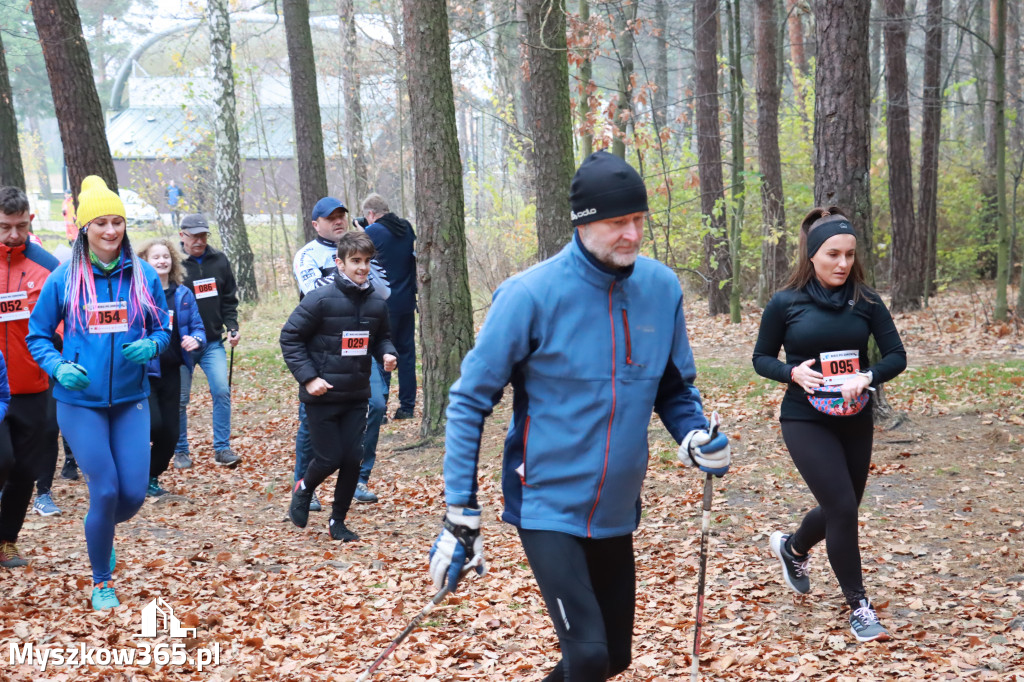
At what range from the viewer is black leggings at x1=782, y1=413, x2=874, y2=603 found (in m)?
4.96

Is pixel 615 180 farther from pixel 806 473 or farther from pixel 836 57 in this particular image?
pixel 836 57

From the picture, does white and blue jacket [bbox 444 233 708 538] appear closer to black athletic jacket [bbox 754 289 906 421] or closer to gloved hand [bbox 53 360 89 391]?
black athletic jacket [bbox 754 289 906 421]

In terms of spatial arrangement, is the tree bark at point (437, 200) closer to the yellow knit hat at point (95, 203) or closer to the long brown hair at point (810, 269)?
the yellow knit hat at point (95, 203)

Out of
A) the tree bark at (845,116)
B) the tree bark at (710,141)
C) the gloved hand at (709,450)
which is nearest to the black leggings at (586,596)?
the gloved hand at (709,450)

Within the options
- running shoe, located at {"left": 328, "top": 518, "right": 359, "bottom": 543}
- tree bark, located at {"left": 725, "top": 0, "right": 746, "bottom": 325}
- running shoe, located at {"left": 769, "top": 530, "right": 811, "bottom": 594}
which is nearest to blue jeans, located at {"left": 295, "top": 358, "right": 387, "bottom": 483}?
running shoe, located at {"left": 328, "top": 518, "right": 359, "bottom": 543}

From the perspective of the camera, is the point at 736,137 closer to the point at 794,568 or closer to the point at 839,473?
the point at 794,568

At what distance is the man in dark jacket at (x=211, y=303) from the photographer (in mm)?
9867

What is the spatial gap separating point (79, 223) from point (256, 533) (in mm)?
3139

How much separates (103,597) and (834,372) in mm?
4418

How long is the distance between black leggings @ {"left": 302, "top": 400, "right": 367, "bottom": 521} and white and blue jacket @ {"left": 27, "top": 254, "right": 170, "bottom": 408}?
1.65 meters

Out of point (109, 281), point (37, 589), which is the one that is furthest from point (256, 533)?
point (109, 281)

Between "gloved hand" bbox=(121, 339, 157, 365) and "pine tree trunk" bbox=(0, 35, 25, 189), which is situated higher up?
"pine tree trunk" bbox=(0, 35, 25, 189)

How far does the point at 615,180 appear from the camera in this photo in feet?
10.8

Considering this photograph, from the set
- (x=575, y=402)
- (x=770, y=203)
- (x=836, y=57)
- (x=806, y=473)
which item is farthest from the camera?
(x=770, y=203)
